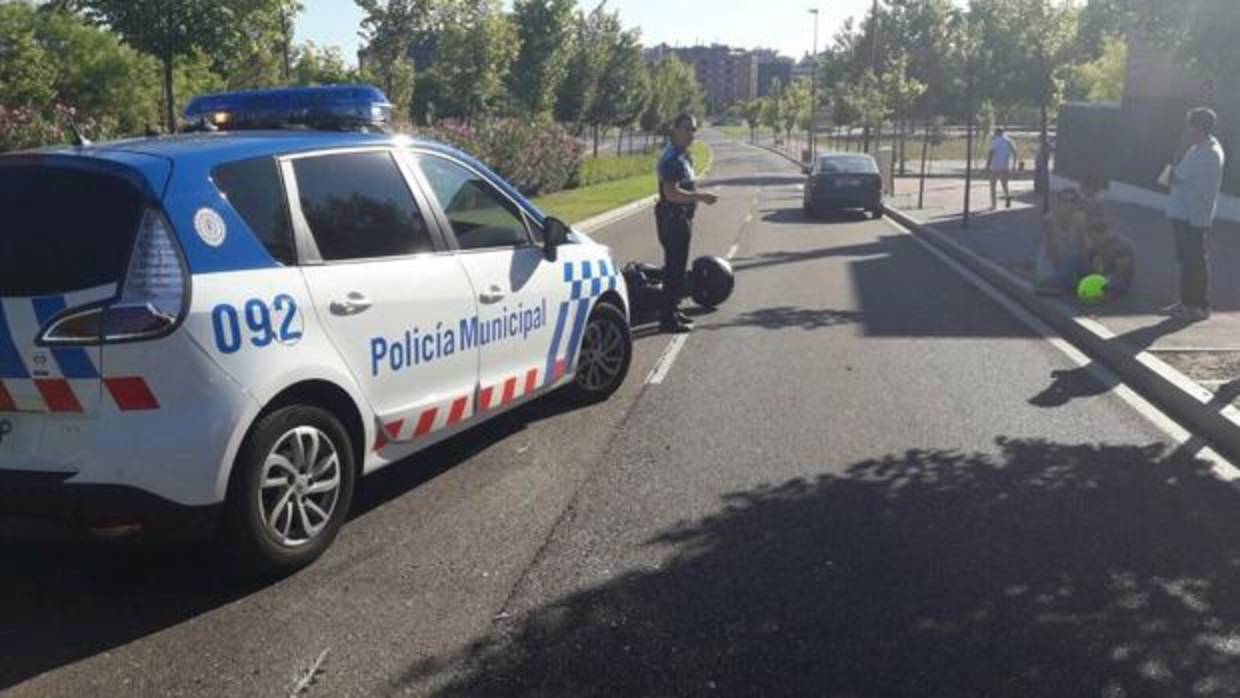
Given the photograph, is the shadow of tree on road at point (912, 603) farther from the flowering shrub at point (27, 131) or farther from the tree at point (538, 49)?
the tree at point (538, 49)

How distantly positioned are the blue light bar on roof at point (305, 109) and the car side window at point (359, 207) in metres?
0.53

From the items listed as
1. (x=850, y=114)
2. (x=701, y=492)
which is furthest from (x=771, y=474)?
(x=850, y=114)

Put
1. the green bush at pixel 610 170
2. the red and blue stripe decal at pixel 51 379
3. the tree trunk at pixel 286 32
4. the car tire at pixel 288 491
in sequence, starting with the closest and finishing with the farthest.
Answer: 1. the red and blue stripe decal at pixel 51 379
2. the car tire at pixel 288 491
3. the tree trunk at pixel 286 32
4. the green bush at pixel 610 170

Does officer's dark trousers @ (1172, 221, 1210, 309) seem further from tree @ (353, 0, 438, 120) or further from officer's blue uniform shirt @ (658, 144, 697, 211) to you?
tree @ (353, 0, 438, 120)

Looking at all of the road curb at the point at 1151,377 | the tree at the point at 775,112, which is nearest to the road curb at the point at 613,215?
the road curb at the point at 1151,377

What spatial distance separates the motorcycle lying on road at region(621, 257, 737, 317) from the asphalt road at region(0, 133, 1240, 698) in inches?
114

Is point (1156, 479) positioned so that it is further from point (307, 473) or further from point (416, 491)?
point (307, 473)

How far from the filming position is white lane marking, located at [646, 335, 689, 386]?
795 cm

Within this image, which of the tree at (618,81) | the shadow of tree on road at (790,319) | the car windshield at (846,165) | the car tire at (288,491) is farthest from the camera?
the tree at (618,81)

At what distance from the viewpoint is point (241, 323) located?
157 inches

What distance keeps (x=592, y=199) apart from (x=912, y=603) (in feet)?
80.5

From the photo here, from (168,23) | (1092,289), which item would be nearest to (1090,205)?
(1092,289)

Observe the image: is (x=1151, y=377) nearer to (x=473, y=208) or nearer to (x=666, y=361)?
(x=666, y=361)

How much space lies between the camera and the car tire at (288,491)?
4.04m
